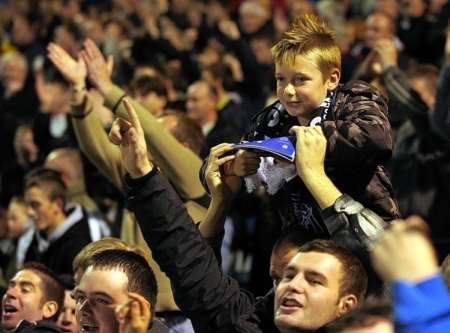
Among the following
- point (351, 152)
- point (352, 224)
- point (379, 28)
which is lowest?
point (352, 224)

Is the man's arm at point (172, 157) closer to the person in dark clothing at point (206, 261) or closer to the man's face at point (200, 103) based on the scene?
the person in dark clothing at point (206, 261)

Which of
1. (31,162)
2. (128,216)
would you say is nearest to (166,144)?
(128,216)

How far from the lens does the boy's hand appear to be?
398 centimetres

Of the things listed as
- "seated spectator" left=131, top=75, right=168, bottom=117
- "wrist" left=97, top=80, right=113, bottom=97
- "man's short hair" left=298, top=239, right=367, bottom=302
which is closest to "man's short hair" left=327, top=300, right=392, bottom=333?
"man's short hair" left=298, top=239, right=367, bottom=302

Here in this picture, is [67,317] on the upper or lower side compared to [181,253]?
lower

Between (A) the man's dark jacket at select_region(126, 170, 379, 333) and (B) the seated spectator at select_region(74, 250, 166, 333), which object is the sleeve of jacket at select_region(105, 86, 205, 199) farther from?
(A) the man's dark jacket at select_region(126, 170, 379, 333)

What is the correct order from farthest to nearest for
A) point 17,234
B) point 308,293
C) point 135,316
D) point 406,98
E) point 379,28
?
point 379,28 → point 17,234 → point 406,98 → point 308,293 → point 135,316

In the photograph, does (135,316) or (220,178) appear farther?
(220,178)

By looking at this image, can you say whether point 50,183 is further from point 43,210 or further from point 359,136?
point 359,136

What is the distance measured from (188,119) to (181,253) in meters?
2.58

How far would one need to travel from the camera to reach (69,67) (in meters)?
6.15

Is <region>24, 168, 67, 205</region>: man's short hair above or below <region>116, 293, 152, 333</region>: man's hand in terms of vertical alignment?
above

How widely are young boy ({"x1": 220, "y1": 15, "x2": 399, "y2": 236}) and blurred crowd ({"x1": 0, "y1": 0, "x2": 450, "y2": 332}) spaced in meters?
0.03

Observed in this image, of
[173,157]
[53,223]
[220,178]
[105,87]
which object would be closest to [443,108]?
[173,157]
